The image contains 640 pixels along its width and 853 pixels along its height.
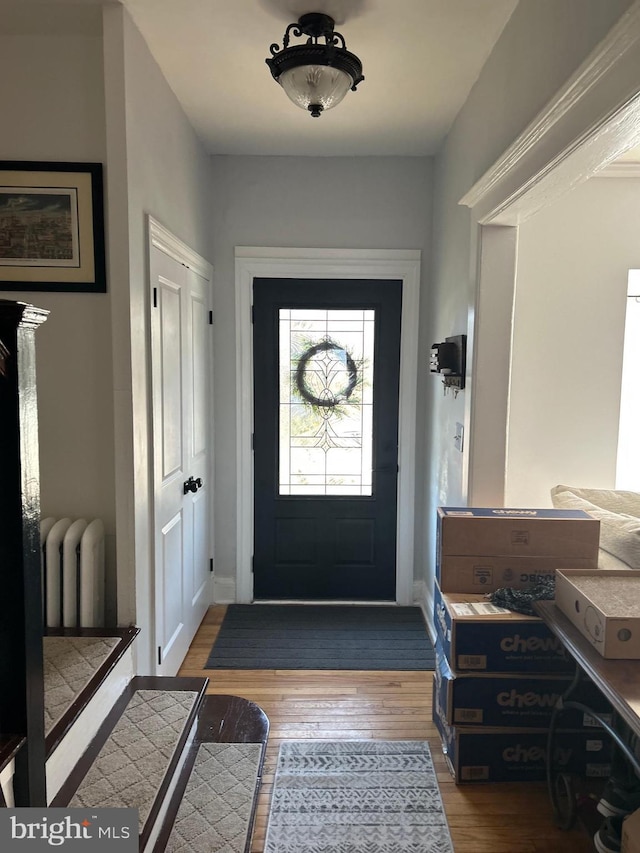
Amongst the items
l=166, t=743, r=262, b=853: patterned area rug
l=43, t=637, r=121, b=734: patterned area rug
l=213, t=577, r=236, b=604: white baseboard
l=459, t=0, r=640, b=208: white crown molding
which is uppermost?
l=459, t=0, r=640, b=208: white crown molding

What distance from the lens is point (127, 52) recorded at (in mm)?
2059

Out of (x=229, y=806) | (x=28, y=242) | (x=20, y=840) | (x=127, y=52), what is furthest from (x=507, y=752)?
(x=127, y=52)

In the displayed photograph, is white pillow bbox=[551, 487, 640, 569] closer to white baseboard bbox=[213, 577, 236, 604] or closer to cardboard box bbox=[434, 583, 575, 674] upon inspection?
cardboard box bbox=[434, 583, 575, 674]

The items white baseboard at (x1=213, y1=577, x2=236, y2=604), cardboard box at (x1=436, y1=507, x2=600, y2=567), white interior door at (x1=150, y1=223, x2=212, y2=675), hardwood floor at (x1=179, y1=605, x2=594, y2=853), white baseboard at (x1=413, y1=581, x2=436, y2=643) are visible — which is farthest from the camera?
white baseboard at (x1=213, y1=577, x2=236, y2=604)

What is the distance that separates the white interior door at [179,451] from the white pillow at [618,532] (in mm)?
1816

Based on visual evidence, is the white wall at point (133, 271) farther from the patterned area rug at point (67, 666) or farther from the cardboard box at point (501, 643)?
the cardboard box at point (501, 643)

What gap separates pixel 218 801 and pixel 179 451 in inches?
59.3

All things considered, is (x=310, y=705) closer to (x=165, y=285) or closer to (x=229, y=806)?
(x=229, y=806)

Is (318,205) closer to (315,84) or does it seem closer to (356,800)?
(315,84)

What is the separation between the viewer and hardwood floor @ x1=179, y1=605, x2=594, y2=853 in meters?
1.93

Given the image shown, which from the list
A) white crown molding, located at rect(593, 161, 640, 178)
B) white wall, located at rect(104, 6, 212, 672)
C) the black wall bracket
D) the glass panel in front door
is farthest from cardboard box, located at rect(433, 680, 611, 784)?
white crown molding, located at rect(593, 161, 640, 178)

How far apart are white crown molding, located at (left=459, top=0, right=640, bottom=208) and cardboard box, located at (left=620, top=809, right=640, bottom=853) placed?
1.85 meters

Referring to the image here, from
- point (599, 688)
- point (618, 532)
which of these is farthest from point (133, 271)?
point (618, 532)

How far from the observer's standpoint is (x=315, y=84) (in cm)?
209
